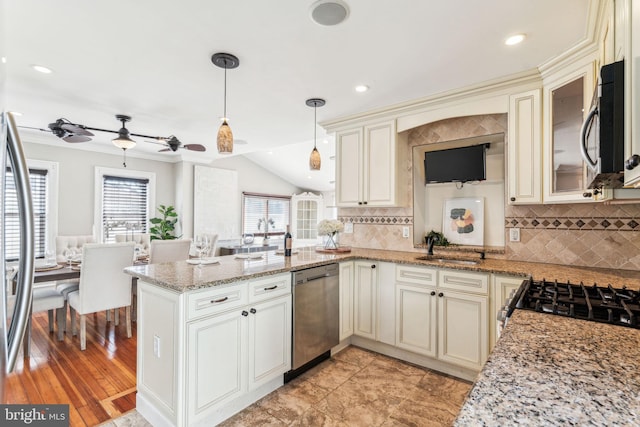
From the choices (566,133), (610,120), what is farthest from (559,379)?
(566,133)

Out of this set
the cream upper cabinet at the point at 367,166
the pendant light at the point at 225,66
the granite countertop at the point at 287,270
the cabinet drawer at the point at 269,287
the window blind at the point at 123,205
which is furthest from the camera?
the window blind at the point at 123,205

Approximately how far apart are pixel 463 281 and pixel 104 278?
3.46m

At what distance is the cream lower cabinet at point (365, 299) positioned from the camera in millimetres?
2988

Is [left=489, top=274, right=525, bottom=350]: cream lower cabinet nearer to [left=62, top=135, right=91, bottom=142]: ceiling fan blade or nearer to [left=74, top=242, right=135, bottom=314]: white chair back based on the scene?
[left=74, top=242, right=135, bottom=314]: white chair back

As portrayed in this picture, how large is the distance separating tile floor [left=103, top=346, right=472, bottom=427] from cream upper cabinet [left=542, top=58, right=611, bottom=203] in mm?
1666

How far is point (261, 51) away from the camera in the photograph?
2.21 m

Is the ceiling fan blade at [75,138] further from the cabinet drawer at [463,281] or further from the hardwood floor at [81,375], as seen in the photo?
the cabinet drawer at [463,281]

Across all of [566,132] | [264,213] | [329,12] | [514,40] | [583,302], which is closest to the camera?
[583,302]

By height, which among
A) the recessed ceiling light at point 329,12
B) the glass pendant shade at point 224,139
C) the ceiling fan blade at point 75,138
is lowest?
the glass pendant shade at point 224,139

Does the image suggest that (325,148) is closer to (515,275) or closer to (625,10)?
(515,275)

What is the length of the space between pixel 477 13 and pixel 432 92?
3.79 feet

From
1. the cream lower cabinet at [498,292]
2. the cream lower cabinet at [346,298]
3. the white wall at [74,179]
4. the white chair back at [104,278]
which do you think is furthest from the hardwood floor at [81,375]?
the cream lower cabinet at [498,292]

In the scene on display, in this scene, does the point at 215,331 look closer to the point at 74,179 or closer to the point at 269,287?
the point at 269,287

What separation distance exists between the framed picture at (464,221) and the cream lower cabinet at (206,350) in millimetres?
1997
